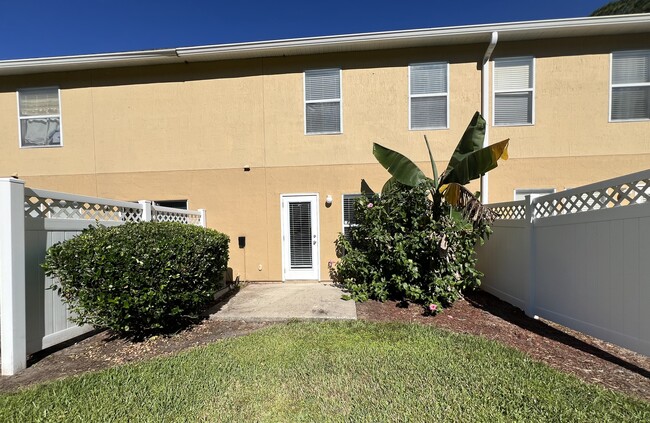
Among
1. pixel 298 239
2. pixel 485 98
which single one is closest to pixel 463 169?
pixel 485 98

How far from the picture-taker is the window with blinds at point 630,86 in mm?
6695

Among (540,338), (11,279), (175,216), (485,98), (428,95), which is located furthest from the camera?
(428,95)

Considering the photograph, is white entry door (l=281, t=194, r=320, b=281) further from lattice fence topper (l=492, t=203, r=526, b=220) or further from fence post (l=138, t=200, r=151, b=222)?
lattice fence topper (l=492, t=203, r=526, b=220)

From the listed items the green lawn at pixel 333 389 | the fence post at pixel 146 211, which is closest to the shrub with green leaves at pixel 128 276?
the green lawn at pixel 333 389

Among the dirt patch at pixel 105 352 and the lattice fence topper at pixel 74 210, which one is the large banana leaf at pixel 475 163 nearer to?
the dirt patch at pixel 105 352

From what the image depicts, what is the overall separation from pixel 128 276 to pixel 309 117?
5.20 meters

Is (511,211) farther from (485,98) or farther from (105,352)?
(105,352)

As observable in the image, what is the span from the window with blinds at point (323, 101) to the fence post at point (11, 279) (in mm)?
5393

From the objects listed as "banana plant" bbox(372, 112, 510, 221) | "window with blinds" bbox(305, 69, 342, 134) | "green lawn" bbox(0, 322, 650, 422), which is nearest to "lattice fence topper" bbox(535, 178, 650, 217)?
"banana plant" bbox(372, 112, 510, 221)

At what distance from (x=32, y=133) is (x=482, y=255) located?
11.5 m

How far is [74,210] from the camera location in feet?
14.5

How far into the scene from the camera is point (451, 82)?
23.1 feet

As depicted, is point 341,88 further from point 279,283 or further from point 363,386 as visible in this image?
point 363,386

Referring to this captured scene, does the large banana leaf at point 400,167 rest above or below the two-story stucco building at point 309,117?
below
